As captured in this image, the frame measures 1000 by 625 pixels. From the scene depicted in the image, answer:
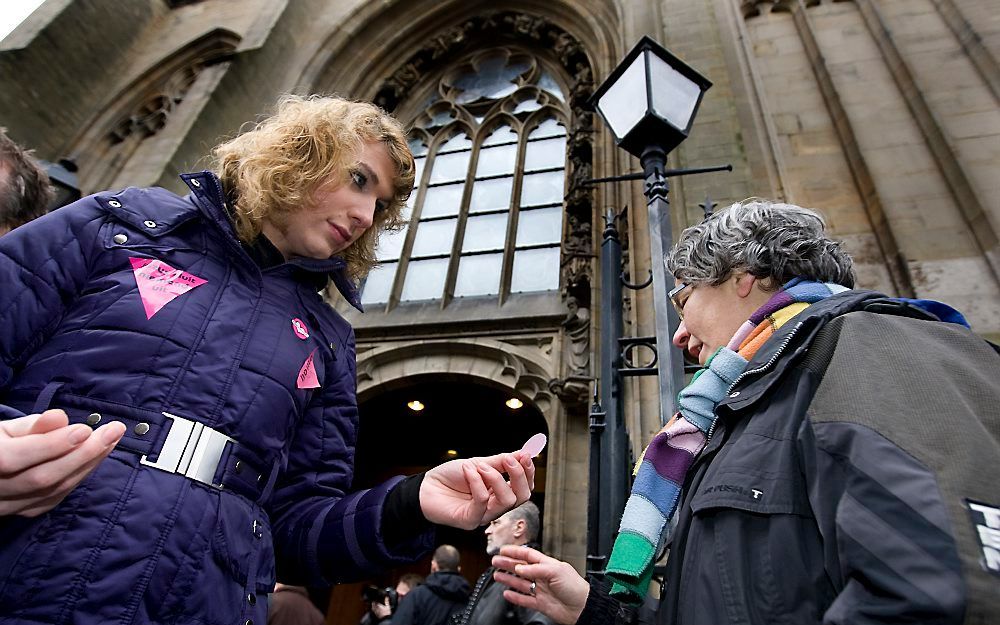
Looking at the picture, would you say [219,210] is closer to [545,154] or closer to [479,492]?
[479,492]

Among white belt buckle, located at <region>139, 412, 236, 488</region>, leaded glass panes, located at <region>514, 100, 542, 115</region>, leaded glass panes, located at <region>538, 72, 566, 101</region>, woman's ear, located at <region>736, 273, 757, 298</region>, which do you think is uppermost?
leaded glass panes, located at <region>538, 72, 566, 101</region>

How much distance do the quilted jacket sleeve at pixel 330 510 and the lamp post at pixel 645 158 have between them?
1.33m

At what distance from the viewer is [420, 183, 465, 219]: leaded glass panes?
7.86 m

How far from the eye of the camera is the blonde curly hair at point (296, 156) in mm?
1194

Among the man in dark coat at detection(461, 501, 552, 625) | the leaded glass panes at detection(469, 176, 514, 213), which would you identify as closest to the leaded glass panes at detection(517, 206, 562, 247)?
the leaded glass panes at detection(469, 176, 514, 213)

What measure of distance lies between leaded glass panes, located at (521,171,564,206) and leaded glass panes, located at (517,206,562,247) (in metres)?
0.14

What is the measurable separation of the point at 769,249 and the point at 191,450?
4.06ft

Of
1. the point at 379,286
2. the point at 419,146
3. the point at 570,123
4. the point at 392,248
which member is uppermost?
the point at 419,146

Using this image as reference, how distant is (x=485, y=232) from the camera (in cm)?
744

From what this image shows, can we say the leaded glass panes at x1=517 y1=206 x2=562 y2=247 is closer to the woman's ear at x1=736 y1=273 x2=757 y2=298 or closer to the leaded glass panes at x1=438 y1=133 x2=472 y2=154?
the leaded glass panes at x1=438 y1=133 x2=472 y2=154

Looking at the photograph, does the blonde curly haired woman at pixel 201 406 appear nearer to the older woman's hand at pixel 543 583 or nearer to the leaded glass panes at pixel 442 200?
the older woman's hand at pixel 543 583

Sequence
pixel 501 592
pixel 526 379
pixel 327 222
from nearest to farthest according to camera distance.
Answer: pixel 327 222 → pixel 501 592 → pixel 526 379

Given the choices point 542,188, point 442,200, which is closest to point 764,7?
point 542,188

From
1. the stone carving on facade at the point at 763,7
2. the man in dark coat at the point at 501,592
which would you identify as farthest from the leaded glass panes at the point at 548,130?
the man in dark coat at the point at 501,592
